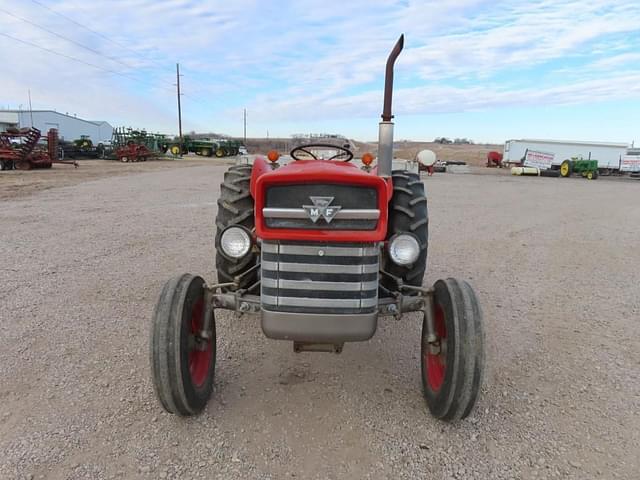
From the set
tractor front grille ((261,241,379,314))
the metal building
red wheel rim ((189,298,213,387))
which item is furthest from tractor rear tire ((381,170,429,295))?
the metal building

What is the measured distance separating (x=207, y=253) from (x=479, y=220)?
6.00 metres

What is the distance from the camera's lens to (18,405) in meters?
2.72

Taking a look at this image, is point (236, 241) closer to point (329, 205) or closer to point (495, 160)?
point (329, 205)

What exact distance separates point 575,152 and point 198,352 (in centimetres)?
3239

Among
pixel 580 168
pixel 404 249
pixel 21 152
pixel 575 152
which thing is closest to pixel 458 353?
pixel 404 249

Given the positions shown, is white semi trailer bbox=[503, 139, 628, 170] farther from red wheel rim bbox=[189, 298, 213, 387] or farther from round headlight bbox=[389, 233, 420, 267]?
red wheel rim bbox=[189, 298, 213, 387]

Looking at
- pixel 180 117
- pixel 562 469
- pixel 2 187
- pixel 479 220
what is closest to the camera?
pixel 562 469

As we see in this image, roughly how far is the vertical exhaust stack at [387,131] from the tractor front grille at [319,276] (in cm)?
86

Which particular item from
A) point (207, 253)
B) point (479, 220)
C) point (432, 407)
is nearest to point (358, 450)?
point (432, 407)

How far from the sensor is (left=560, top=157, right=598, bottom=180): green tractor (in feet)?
91.0

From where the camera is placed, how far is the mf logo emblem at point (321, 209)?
91.9 inches

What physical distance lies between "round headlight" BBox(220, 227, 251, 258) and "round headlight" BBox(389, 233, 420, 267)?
84cm

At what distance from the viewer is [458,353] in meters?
2.38

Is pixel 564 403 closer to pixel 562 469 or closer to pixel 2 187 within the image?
pixel 562 469
